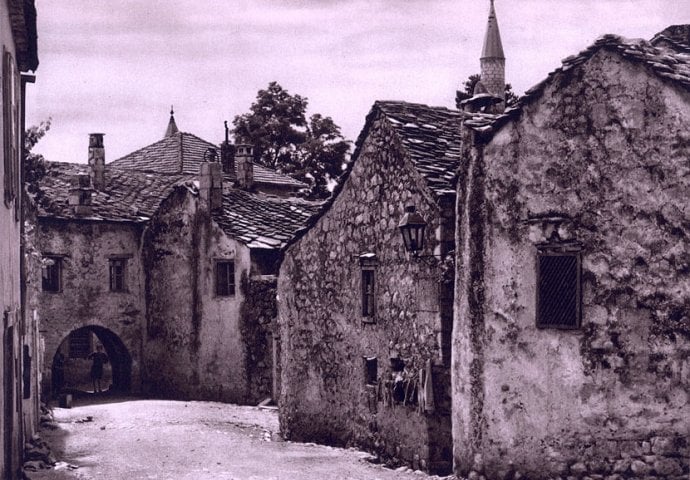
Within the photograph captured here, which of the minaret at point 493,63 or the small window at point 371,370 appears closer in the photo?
the small window at point 371,370

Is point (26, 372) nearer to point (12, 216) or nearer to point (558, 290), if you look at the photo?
point (12, 216)

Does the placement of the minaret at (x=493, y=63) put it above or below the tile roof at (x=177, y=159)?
above

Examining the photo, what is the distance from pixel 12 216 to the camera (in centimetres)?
1345

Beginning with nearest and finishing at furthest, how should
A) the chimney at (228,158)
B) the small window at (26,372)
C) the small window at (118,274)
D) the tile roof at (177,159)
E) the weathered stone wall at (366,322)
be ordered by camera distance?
the weathered stone wall at (366,322)
the small window at (26,372)
the small window at (118,274)
the chimney at (228,158)
the tile roof at (177,159)

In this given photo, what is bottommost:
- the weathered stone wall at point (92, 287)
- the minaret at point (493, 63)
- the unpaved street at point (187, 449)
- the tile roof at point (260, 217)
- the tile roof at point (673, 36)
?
the unpaved street at point (187, 449)

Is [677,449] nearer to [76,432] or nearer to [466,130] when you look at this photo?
[466,130]

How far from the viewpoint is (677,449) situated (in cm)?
1126

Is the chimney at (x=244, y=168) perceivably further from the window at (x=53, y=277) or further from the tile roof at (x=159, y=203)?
the window at (x=53, y=277)

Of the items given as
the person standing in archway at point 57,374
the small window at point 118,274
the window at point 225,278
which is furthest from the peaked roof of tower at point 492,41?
the person standing in archway at point 57,374

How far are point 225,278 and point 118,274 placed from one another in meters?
4.55

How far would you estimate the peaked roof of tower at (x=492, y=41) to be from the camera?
146 feet

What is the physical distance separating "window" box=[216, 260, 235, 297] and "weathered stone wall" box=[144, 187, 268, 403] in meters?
0.15

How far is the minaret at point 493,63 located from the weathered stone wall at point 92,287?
1889 cm

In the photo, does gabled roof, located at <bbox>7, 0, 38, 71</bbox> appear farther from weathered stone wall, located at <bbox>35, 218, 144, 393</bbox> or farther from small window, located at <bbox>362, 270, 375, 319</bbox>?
weathered stone wall, located at <bbox>35, 218, 144, 393</bbox>
